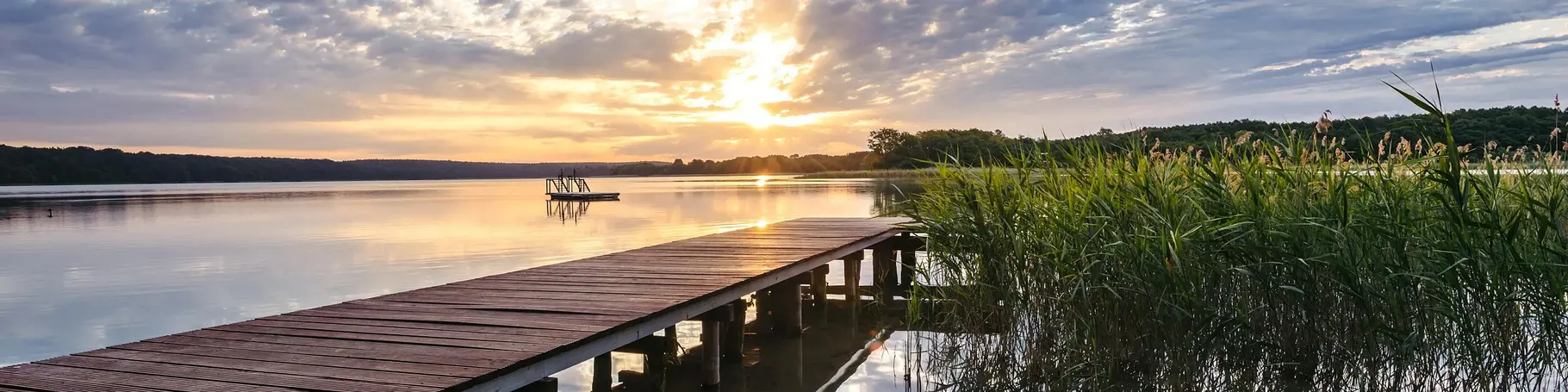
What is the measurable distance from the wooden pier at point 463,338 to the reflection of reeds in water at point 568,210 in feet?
72.7

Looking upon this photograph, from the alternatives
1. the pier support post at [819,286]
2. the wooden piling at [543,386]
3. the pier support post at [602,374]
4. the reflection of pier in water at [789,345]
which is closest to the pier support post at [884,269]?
the reflection of pier in water at [789,345]

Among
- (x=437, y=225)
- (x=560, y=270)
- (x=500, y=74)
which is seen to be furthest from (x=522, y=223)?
(x=560, y=270)

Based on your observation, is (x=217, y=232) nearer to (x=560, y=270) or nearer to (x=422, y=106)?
(x=422, y=106)

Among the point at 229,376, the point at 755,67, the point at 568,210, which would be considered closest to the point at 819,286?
the point at 229,376

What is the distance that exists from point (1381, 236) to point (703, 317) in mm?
4169

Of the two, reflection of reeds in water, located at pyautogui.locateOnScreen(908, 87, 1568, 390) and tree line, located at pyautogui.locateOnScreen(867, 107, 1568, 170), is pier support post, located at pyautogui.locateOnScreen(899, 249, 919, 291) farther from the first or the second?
reflection of reeds in water, located at pyautogui.locateOnScreen(908, 87, 1568, 390)

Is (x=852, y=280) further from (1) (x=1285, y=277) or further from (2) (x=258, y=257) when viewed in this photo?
(2) (x=258, y=257)

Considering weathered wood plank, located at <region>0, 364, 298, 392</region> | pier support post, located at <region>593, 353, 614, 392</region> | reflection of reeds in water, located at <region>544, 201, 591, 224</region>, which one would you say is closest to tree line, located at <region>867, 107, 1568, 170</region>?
pier support post, located at <region>593, 353, 614, 392</region>

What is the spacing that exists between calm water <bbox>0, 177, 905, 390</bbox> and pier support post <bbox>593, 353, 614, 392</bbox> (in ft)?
1.52

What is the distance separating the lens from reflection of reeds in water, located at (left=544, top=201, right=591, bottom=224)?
1229 inches

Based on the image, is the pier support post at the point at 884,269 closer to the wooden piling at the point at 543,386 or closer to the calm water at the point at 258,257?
the calm water at the point at 258,257

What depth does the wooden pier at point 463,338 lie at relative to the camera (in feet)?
12.4

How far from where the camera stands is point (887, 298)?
11.1m

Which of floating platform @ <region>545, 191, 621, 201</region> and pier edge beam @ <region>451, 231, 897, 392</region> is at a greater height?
pier edge beam @ <region>451, 231, 897, 392</region>
